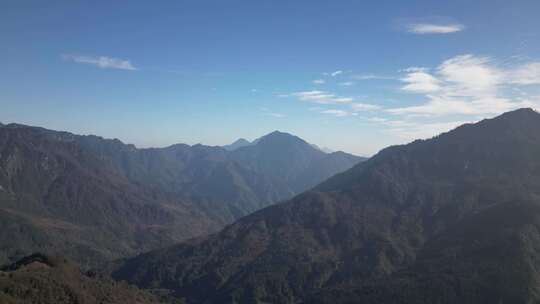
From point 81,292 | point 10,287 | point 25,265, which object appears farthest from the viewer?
point 25,265

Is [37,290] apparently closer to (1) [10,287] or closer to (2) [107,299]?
(1) [10,287]

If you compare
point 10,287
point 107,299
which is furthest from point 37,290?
point 107,299

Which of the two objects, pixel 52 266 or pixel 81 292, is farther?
pixel 52 266

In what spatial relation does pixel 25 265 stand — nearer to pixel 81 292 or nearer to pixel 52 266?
pixel 52 266

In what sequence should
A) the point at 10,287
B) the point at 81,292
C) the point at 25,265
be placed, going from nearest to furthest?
the point at 10,287, the point at 81,292, the point at 25,265

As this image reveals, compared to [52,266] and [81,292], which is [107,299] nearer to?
[81,292]

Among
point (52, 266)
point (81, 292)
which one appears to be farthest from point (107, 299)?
point (52, 266)

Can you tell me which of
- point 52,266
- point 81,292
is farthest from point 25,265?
point 81,292

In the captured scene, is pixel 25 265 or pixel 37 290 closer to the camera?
pixel 37 290
